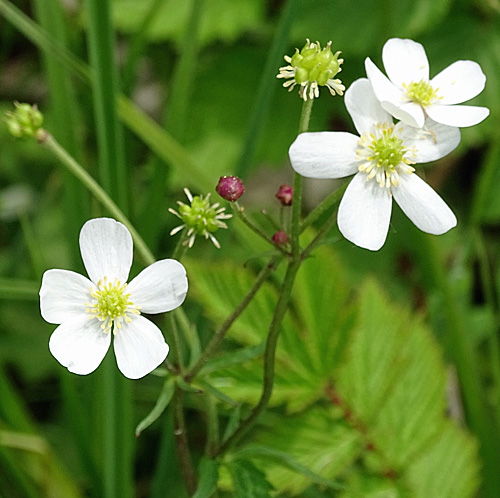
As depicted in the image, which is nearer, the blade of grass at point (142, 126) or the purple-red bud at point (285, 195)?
the purple-red bud at point (285, 195)

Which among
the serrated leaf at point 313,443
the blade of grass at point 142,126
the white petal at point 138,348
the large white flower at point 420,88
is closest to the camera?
the white petal at point 138,348

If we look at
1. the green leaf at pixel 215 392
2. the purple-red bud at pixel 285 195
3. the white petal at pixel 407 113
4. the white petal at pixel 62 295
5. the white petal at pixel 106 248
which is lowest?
the green leaf at pixel 215 392

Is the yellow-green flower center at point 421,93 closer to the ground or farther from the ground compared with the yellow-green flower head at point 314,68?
farther from the ground

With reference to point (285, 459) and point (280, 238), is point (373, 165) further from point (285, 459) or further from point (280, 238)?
point (285, 459)

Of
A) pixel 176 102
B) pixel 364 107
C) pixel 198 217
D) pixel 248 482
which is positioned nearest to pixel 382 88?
pixel 364 107

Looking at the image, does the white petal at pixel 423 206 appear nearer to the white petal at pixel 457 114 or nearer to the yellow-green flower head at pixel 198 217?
the white petal at pixel 457 114

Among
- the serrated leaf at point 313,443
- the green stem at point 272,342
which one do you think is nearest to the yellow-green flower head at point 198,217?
the green stem at point 272,342
